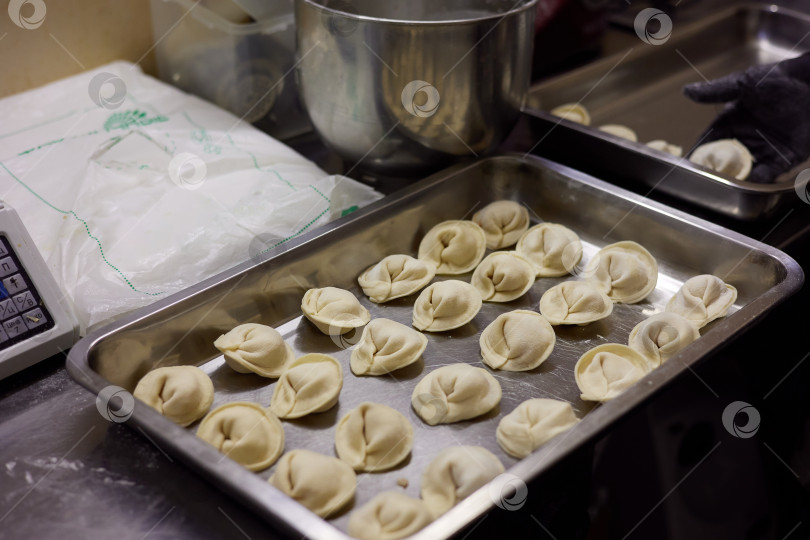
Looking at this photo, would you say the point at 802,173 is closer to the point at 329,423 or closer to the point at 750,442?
the point at 750,442

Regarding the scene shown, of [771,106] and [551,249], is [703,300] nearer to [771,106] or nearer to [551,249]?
[551,249]

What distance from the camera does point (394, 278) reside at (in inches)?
48.8

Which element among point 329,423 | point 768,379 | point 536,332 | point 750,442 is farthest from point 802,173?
point 329,423

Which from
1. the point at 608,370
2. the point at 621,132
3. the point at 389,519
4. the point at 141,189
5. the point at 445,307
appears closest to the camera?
the point at 389,519

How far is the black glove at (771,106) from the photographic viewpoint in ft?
4.85

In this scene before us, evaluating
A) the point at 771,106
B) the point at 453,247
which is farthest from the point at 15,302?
the point at 771,106

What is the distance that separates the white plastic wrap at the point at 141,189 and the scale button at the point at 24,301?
0.09 m

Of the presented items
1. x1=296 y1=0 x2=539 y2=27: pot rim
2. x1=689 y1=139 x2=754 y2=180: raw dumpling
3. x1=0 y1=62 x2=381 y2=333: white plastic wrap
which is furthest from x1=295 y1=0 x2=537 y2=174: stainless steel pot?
x1=689 y1=139 x2=754 y2=180: raw dumpling

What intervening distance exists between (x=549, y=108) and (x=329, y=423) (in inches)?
45.0

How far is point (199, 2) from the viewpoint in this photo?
151cm

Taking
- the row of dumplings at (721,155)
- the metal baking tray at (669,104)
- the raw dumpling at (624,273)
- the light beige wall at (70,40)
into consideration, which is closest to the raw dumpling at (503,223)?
the raw dumpling at (624,273)

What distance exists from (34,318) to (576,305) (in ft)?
2.75

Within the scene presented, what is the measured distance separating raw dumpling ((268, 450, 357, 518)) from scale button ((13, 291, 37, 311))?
436 mm

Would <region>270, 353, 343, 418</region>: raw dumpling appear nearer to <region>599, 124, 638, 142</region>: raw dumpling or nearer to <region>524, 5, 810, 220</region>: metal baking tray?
<region>524, 5, 810, 220</region>: metal baking tray
